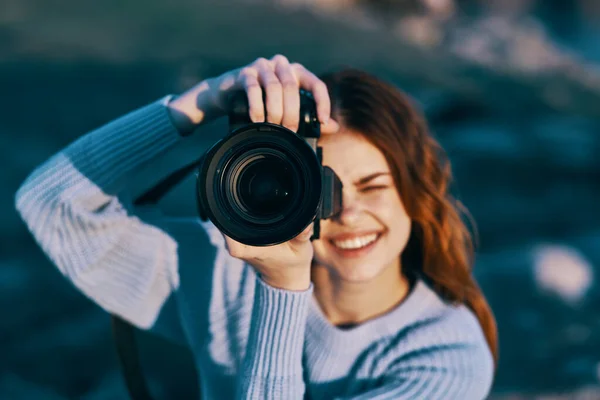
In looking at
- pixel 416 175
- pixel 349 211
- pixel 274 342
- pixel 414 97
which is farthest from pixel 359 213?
pixel 414 97

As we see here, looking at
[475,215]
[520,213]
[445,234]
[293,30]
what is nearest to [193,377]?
[445,234]

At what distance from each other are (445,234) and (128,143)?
505mm

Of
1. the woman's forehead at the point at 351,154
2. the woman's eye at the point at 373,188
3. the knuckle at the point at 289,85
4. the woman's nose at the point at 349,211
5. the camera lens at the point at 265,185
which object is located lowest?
the woman's nose at the point at 349,211

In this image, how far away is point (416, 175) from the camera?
1010 mm

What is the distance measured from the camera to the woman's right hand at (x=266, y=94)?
78 centimetres

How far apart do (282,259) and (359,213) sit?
0.21 metres

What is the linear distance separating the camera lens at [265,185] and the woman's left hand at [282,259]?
→ 0.14 feet

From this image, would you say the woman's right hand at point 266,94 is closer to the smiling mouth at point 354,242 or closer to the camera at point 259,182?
the camera at point 259,182

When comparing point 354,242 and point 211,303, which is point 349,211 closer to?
point 354,242

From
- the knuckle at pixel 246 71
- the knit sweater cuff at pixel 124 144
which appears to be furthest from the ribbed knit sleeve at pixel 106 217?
the knuckle at pixel 246 71

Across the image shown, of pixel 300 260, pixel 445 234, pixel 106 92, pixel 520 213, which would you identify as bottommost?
pixel 520 213

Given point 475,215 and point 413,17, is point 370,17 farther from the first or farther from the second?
point 475,215

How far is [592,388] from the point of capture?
1792 mm

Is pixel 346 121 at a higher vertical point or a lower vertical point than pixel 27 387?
higher
